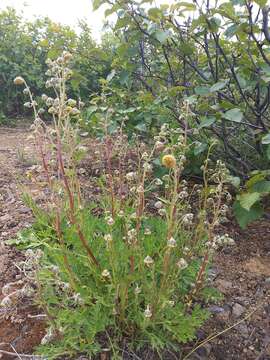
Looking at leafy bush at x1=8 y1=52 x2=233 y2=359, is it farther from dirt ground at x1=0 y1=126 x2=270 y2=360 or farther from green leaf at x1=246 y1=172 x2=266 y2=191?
green leaf at x1=246 y1=172 x2=266 y2=191

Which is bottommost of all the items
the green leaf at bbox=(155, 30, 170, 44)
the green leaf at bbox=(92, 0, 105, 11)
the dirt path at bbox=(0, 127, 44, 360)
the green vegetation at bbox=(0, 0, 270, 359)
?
the dirt path at bbox=(0, 127, 44, 360)

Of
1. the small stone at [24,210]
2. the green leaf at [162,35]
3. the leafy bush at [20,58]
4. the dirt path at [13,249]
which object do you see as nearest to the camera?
the dirt path at [13,249]

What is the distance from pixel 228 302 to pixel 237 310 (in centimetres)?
6

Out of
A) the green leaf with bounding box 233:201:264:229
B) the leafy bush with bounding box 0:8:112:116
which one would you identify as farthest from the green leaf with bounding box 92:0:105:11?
the leafy bush with bounding box 0:8:112:116

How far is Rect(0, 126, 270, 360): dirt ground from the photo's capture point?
1.39 meters

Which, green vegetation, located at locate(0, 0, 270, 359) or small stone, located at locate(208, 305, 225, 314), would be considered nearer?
green vegetation, located at locate(0, 0, 270, 359)

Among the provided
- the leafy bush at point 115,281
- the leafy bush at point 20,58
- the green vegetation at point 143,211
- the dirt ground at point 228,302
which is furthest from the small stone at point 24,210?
the leafy bush at point 20,58

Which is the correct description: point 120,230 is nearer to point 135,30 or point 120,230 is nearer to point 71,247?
point 71,247

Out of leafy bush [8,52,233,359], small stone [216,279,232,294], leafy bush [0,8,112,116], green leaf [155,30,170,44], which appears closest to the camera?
leafy bush [8,52,233,359]

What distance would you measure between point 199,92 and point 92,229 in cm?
81

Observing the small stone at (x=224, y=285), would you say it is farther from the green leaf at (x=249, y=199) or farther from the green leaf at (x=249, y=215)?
the green leaf at (x=249, y=199)

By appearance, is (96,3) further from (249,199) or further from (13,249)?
(13,249)

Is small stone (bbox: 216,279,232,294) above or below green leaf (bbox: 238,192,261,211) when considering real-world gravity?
below

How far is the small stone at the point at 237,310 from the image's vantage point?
1.58 metres
